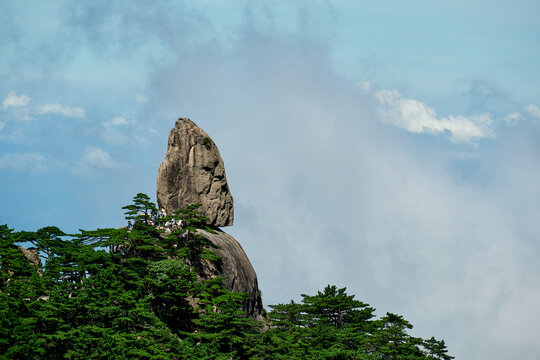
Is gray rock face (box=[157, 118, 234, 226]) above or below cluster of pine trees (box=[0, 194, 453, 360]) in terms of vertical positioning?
above

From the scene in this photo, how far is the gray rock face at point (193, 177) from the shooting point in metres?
62.7

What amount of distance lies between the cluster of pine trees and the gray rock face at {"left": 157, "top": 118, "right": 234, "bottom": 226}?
9.27 ft

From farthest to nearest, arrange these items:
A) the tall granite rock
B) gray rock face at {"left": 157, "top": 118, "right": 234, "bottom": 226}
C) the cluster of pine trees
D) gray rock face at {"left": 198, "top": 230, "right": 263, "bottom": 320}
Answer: gray rock face at {"left": 157, "top": 118, "right": 234, "bottom": 226} < the tall granite rock < gray rock face at {"left": 198, "top": 230, "right": 263, "bottom": 320} < the cluster of pine trees

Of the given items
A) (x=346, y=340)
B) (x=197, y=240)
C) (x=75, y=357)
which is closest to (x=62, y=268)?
(x=75, y=357)

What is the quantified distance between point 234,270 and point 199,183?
977 cm

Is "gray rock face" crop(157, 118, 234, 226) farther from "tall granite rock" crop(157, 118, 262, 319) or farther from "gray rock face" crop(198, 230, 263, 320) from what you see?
"gray rock face" crop(198, 230, 263, 320)

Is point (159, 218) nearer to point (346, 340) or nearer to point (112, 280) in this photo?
point (112, 280)

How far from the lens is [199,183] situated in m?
62.8

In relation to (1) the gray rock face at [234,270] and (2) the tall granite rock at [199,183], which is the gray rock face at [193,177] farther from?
(1) the gray rock face at [234,270]

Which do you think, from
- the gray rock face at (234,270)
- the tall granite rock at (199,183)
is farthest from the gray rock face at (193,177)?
the gray rock face at (234,270)

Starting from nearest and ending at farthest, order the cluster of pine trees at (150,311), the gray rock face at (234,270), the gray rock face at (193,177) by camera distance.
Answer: the cluster of pine trees at (150,311) < the gray rock face at (234,270) < the gray rock face at (193,177)

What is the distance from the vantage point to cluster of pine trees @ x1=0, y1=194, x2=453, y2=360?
42.0 metres

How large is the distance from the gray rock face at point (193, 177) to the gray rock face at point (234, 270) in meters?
2.90

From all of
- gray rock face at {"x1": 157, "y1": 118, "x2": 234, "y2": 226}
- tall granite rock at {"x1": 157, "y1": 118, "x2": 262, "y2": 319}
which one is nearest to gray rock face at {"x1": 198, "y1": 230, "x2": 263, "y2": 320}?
tall granite rock at {"x1": 157, "y1": 118, "x2": 262, "y2": 319}
